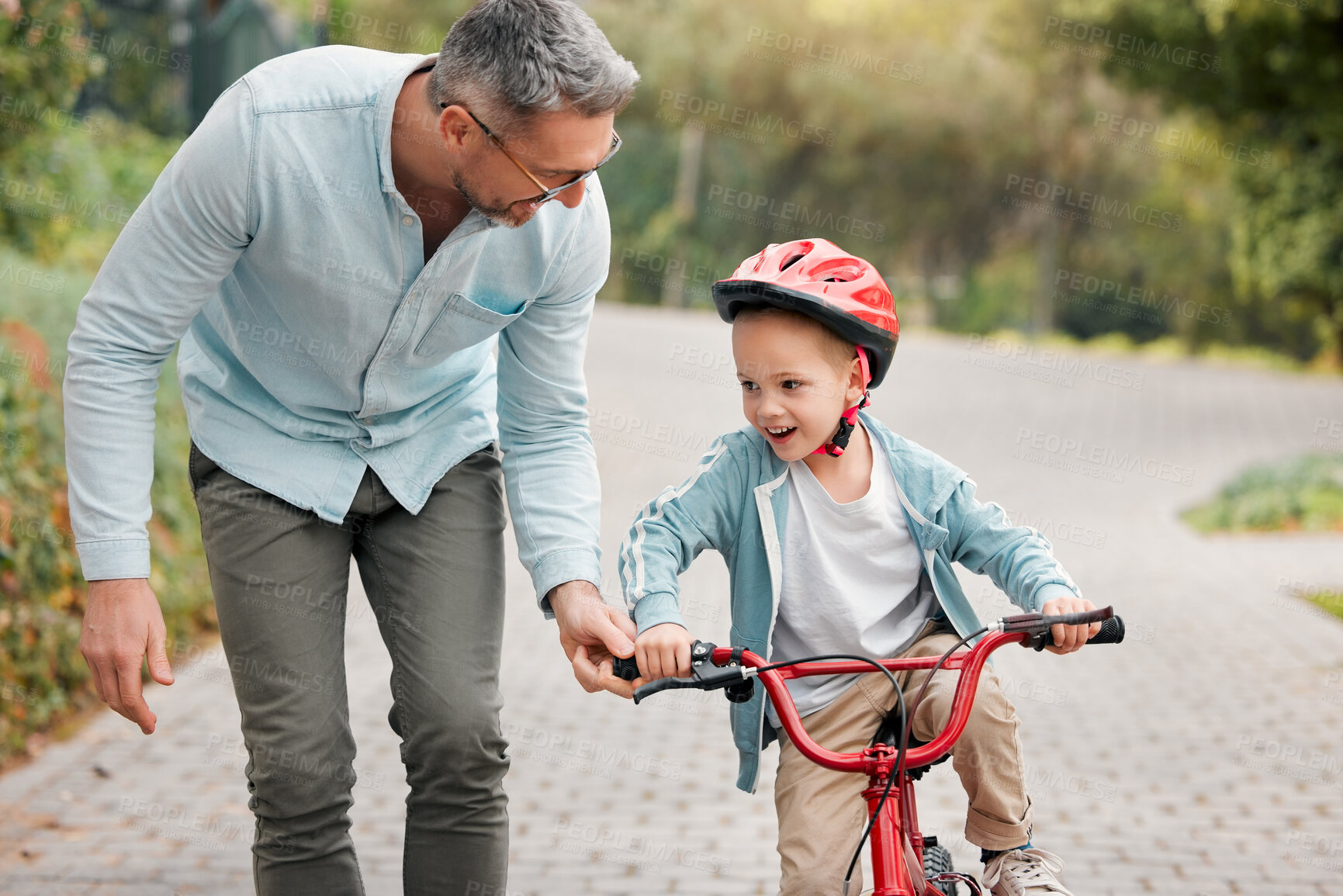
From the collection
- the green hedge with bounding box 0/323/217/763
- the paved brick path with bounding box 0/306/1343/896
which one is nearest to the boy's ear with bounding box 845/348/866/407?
the paved brick path with bounding box 0/306/1343/896

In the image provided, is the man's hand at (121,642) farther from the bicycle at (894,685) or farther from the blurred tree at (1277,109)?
the blurred tree at (1277,109)

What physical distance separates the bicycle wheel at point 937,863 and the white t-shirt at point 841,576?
387mm

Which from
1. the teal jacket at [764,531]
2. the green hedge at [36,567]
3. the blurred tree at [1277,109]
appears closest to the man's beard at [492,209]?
the teal jacket at [764,531]

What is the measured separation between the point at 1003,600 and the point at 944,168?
23.9 m

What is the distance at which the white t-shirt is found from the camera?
2.65 metres

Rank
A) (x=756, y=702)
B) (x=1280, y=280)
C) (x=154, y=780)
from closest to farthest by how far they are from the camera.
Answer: (x=756, y=702) < (x=154, y=780) < (x=1280, y=280)

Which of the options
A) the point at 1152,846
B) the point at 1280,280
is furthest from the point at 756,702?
the point at 1280,280

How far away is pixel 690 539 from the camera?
2576mm

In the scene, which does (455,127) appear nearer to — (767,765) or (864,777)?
(864,777)

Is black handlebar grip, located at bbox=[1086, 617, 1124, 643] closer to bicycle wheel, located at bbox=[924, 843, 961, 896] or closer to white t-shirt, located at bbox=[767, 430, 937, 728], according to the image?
white t-shirt, located at bbox=[767, 430, 937, 728]

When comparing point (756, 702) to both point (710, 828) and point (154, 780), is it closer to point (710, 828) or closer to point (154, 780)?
point (710, 828)

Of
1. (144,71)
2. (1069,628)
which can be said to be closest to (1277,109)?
(144,71)

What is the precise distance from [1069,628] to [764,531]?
61 centimetres

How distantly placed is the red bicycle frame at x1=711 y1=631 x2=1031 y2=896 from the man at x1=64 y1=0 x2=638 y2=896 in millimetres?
313
